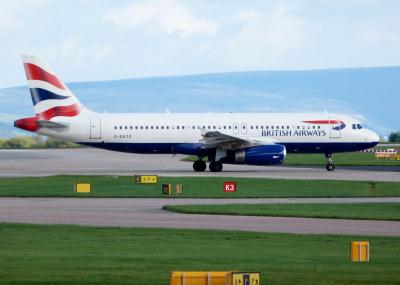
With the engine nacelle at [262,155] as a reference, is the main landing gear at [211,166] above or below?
below

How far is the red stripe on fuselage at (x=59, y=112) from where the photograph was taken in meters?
62.7

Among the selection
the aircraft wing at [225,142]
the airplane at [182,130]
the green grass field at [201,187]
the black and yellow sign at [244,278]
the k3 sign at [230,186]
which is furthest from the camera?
the airplane at [182,130]

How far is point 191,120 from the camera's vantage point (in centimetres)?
6397

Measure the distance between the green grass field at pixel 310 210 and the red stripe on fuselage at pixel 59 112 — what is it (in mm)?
24293

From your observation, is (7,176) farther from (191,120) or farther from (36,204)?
(36,204)

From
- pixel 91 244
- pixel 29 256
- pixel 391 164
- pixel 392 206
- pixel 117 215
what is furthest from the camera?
pixel 391 164

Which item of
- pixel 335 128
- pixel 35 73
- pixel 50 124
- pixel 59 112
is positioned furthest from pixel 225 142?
pixel 35 73

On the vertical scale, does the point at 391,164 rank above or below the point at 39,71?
below

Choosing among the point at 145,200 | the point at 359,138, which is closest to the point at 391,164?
the point at 359,138

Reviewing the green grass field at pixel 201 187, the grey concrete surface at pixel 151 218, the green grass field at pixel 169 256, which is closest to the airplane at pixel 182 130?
the green grass field at pixel 201 187

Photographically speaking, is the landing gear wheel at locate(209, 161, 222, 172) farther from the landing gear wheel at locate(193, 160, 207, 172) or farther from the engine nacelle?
the engine nacelle

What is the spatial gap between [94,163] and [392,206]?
136 ft

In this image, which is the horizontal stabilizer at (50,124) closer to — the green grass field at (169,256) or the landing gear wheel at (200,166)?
the landing gear wheel at (200,166)

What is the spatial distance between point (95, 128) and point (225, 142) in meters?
7.48
